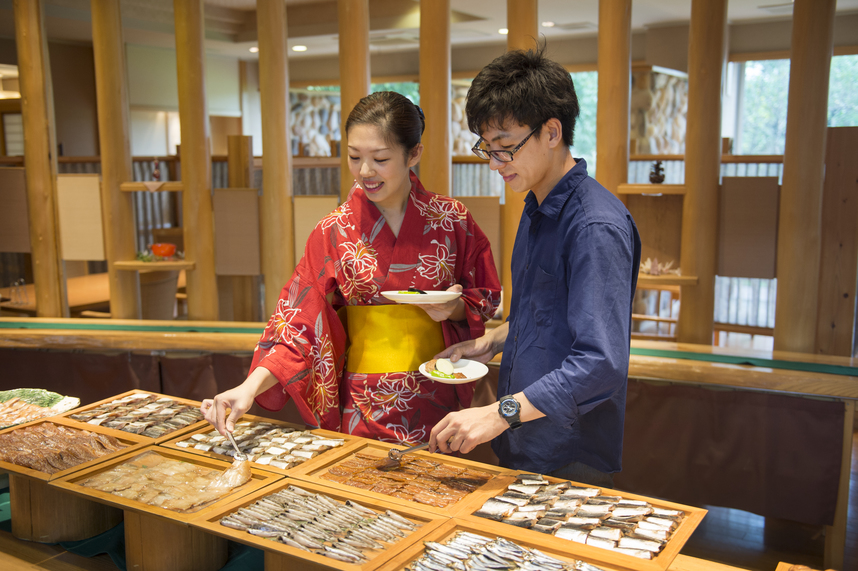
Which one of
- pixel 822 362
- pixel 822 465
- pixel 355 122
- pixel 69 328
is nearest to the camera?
pixel 355 122

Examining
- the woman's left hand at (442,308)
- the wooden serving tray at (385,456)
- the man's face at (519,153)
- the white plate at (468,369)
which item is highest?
the man's face at (519,153)

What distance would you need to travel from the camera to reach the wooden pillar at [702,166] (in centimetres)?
315

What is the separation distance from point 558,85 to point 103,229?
3434mm

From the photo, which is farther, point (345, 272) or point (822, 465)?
point (822, 465)

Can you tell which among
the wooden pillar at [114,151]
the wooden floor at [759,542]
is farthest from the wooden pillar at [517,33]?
the wooden pillar at [114,151]

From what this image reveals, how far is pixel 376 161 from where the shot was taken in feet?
6.19

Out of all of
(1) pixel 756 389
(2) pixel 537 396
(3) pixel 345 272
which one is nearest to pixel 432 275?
(3) pixel 345 272

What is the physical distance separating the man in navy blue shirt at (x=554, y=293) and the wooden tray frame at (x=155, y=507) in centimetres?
42

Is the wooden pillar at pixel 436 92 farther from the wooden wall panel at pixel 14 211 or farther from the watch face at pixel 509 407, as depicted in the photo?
the wooden wall panel at pixel 14 211

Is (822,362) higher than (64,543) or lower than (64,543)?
higher

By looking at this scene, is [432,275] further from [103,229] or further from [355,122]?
[103,229]

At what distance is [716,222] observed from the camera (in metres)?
3.27

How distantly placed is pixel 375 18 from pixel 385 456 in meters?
6.62

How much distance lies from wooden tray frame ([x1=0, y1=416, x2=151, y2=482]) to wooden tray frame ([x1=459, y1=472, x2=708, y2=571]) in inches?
36.8
